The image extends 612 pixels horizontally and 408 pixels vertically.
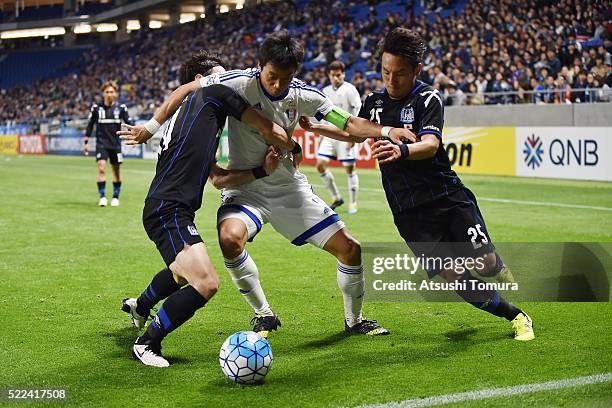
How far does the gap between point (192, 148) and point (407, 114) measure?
151cm

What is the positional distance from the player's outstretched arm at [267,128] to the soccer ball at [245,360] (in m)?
1.34

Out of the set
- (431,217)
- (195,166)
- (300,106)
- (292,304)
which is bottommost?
(292,304)

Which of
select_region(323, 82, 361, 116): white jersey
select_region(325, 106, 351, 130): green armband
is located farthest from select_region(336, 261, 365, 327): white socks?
select_region(323, 82, 361, 116): white jersey

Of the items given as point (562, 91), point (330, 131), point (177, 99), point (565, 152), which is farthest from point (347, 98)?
point (562, 91)

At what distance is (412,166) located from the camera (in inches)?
220

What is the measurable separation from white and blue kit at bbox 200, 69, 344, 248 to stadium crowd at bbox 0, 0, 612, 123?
3.29 metres

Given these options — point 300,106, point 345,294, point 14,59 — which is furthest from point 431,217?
point 14,59

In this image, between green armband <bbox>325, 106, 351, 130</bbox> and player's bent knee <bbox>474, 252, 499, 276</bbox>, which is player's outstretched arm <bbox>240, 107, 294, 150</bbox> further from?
player's bent knee <bbox>474, 252, 499, 276</bbox>

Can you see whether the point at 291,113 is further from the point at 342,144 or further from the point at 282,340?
the point at 342,144

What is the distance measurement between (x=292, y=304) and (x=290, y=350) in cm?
149

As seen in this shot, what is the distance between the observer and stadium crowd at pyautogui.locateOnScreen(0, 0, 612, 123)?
21734 millimetres

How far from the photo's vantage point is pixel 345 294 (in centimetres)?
582

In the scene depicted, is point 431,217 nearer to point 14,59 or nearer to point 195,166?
point 195,166

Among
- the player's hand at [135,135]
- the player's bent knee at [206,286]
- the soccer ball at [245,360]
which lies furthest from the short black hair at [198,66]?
the soccer ball at [245,360]
